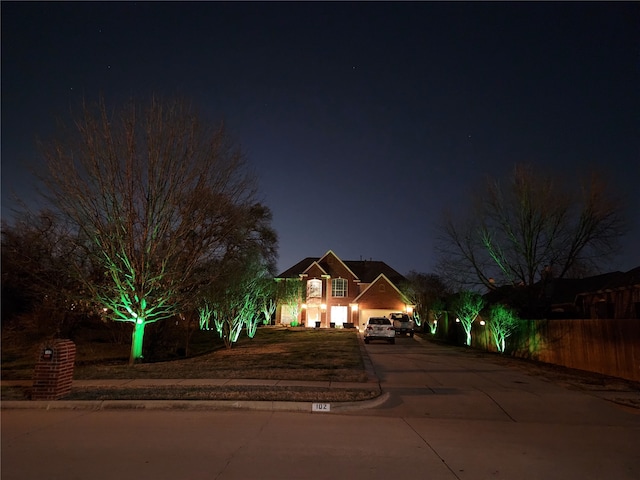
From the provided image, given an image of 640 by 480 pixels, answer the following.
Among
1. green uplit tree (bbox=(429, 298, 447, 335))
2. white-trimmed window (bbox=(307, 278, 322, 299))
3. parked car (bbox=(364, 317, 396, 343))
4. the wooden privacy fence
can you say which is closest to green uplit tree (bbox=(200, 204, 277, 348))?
parked car (bbox=(364, 317, 396, 343))

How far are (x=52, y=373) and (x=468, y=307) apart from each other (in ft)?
81.8

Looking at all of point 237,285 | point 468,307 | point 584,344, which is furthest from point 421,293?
point 584,344

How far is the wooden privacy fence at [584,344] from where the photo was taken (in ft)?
46.5

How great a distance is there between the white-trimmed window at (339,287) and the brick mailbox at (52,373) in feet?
134

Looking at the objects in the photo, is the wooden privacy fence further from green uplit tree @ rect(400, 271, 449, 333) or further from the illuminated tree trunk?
green uplit tree @ rect(400, 271, 449, 333)

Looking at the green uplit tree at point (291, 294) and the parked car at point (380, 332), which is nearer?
the parked car at point (380, 332)

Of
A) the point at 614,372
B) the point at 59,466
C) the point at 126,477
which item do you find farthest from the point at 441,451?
the point at 614,372

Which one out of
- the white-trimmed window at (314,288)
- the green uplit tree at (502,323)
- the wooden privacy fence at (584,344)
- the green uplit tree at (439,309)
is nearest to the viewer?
the wooden privacy fence at (584,344)

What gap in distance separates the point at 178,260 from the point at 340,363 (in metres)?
6.73

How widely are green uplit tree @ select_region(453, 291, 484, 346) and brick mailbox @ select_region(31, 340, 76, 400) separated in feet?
78.5

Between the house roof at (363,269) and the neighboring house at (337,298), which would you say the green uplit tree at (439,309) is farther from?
the house roof at (363,269)

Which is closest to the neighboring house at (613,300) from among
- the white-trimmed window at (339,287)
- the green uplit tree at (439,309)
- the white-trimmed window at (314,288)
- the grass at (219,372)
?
the green uplit tree at (439,309)

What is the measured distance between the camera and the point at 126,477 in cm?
540

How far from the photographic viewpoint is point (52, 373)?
31.9 feet
